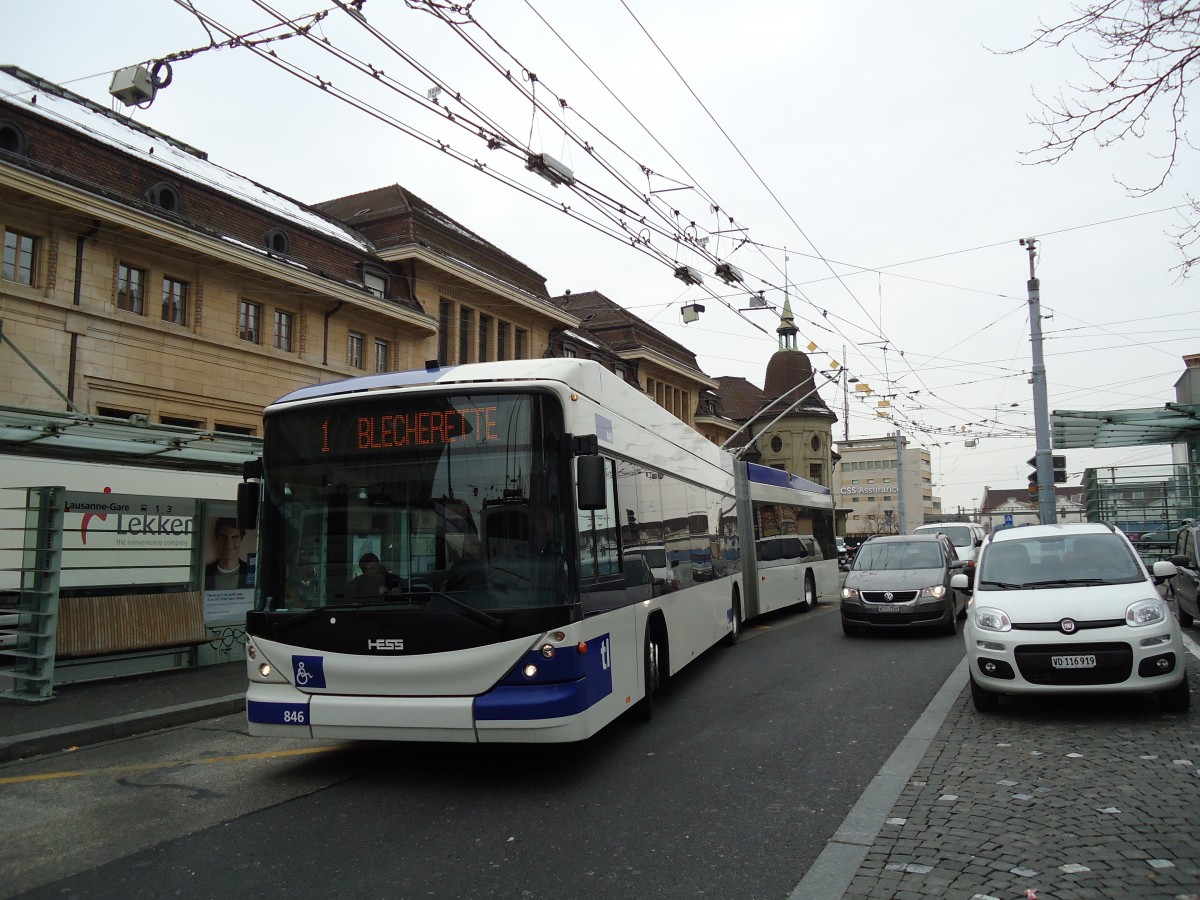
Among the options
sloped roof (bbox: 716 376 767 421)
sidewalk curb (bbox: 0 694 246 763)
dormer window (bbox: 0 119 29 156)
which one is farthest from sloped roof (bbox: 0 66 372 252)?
sloped roof (bbox: 716 376 767 421)

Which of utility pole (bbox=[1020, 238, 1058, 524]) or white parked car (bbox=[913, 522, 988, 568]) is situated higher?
utility pole (bbox=[1020, 238, 1058, 524])

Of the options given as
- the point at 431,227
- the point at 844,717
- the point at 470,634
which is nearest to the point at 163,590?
the point at 470,634

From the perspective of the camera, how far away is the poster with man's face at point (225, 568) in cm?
1302

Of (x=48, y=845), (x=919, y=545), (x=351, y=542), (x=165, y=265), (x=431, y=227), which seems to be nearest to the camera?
(x=48, y=845)

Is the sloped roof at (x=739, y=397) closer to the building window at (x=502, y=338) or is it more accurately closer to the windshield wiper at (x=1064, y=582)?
the building window at (x=502, y=338)

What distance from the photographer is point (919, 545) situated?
51.6 ft

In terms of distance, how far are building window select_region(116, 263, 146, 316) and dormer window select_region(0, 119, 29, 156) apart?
10.3 feet

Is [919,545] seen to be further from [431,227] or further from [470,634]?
[431,227]

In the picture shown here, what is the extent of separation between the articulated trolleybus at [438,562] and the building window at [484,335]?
25.7m

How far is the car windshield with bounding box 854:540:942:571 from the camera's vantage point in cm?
1525

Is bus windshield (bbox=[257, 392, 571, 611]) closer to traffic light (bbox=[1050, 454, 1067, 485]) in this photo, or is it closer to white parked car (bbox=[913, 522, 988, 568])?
white parked car (bbox=[913, 522, 988, 568])

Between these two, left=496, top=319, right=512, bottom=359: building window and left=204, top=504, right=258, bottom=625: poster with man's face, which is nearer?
left=204, top=504, right=258, bottom=625: poster with man's face

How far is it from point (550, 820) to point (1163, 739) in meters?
4.87

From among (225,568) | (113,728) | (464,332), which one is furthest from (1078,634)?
(464,332)
